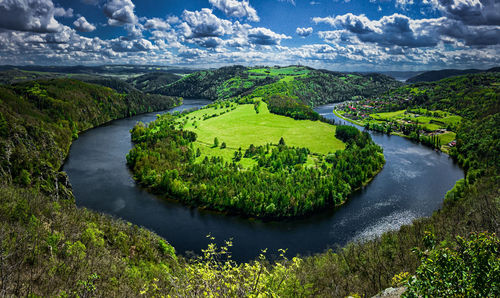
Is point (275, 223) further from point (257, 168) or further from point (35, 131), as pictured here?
point (35, 131)

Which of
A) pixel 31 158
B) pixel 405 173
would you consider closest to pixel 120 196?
pixel 31 158

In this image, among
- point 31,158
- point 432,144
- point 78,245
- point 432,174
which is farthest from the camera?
point 432,144

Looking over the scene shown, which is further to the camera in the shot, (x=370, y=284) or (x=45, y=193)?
(x=45, y=193)

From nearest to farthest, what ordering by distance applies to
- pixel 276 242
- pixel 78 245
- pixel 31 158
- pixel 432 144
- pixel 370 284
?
pixel 370 284 → pixel 78 245 → pixel 276 242 → pixel 31 158 → pixel 432 144

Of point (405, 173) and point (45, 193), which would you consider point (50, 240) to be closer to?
point (45, 193)

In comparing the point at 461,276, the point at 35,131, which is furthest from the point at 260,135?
the point at 461,276

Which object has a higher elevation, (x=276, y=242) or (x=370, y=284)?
(x=370, y=284)

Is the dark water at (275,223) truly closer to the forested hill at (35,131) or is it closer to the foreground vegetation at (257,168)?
the foreground vegetation at (257,168)
